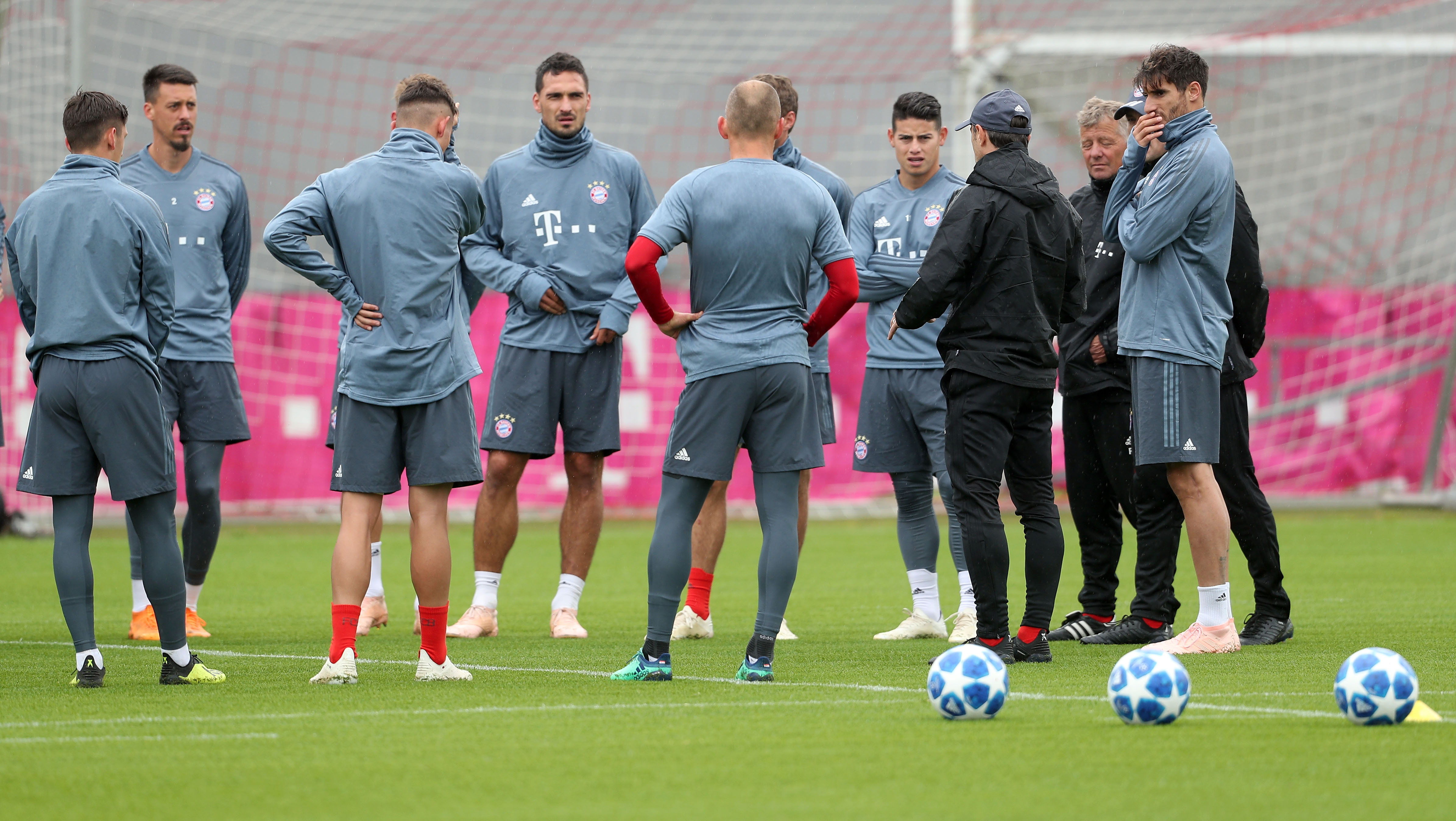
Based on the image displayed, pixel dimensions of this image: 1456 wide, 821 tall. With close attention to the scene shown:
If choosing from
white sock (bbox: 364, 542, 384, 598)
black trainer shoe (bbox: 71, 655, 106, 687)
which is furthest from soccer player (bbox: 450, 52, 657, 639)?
black trainer shoe (bbox: 71, 655, 106, 687)

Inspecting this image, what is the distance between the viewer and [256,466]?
15672mm

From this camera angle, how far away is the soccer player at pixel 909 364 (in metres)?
7.91

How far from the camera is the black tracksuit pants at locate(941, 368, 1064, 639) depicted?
6.48 meters

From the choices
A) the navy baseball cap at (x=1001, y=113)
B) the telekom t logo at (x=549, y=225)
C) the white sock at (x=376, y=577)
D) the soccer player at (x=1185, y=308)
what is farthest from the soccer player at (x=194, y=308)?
the soccer player at (x=1185, y=308)

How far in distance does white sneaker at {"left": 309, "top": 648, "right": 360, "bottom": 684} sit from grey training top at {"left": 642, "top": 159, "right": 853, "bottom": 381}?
1.51m

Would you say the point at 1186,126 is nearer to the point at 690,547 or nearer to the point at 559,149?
the point at 690,547

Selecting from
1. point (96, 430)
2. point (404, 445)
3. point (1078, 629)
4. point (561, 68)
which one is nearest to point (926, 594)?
point (1078, 629)

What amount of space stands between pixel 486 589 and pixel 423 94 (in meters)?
2.60

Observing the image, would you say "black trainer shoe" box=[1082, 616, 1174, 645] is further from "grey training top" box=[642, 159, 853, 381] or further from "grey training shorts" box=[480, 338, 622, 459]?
"grey training shorts" box=[480, 338, 622, 459]

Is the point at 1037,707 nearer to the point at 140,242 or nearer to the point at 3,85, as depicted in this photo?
the point at 140,242

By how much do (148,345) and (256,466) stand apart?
9.83 m


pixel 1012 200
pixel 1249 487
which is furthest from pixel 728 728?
pixel 1249 487

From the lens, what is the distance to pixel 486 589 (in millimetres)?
7930

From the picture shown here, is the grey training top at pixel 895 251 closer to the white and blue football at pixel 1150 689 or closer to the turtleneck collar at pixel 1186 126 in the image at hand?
the turtleneck collar at pixel 1186 126
